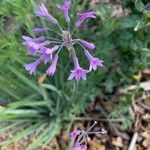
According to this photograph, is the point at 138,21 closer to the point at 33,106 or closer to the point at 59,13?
the point at 59,13

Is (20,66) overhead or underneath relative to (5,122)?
overhead

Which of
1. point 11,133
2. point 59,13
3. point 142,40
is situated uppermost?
point 59,13

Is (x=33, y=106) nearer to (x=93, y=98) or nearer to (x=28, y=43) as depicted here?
(x=93, y=98)

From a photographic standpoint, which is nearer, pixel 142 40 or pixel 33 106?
pixel 142 40

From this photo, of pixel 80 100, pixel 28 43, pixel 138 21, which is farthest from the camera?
pixel 80 100

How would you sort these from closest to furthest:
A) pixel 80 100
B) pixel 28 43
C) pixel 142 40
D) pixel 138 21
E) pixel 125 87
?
pixel 28 43
pixel 138 21
pixel 142 40
pixel 80 100
pixel 125 87

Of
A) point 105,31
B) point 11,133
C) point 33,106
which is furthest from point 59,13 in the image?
point 11,133

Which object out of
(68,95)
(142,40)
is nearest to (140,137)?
(68,95)
